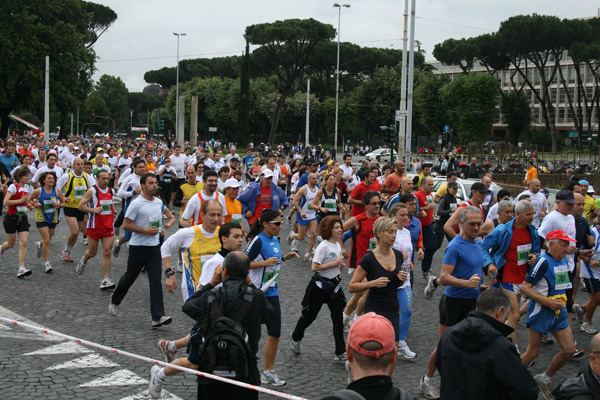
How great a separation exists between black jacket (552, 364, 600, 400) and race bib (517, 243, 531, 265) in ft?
11.7

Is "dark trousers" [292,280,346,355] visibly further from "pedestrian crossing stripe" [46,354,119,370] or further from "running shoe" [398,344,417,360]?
"pedestrian crossing stripe" [46,354,119,370]

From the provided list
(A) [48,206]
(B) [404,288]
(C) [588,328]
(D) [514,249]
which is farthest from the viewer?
(A) [48,206]

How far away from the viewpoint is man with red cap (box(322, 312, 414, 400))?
273 cm

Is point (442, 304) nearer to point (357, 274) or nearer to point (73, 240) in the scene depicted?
point (357, 274)

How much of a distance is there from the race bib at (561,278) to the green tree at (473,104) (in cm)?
5768

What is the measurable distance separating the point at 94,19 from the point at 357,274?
72101mm

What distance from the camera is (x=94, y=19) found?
71.8m

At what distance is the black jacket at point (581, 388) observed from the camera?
3268 mm

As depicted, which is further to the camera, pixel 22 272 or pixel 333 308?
Answer: pixel 22 272

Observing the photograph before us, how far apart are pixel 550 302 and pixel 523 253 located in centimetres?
119

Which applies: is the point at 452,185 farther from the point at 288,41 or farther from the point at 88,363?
Result: the point at 288,41

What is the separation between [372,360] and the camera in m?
2.82

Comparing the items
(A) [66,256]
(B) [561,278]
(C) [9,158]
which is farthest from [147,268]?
(C) [9,158]

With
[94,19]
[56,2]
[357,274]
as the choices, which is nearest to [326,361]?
[357,274]
